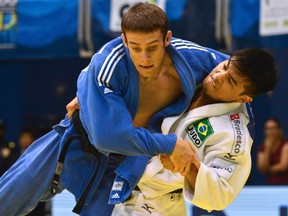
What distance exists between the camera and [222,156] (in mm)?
4344

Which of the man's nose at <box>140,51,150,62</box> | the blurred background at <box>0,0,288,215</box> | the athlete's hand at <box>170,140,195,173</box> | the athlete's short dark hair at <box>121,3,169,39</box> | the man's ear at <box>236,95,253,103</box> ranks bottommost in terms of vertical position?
the blurred background at <box>0,0,288,215</box>

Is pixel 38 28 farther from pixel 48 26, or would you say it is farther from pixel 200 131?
pixel 200 131

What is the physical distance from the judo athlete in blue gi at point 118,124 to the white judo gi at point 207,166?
0.08 meters

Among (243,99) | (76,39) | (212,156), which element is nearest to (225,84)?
(243,99)

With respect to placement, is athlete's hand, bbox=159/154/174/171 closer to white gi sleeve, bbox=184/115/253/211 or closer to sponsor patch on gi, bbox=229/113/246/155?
white gi sleeve, bbox=184/115/253/211

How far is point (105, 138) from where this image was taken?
4.13 m

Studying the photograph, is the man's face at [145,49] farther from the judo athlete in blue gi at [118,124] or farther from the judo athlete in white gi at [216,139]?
the judo athlete in white gi at [216,139]

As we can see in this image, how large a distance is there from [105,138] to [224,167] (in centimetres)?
64

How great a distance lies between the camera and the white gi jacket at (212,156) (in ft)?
14.0

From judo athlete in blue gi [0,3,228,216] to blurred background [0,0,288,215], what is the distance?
3685 mm

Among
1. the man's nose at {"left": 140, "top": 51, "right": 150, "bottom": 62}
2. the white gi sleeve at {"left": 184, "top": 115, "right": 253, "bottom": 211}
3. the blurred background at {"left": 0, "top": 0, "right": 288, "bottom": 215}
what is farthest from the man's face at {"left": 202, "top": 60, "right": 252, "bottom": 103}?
the blurred background at {"left": 0, "top": 0, "right": 288, "bottom": 215}

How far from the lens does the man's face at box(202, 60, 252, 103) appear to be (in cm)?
436

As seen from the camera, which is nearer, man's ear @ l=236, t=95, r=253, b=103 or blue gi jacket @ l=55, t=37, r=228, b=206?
blue gi jacket @ l=55, t=37, r=228, b=206

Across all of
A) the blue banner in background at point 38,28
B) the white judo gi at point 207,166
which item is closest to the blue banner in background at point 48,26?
the blue banner in background at point 38,28
